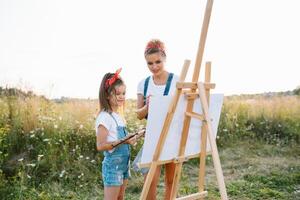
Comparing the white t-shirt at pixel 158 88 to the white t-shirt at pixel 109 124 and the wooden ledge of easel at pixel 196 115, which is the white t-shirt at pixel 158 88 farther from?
the white t-shirt at pixel 109 124

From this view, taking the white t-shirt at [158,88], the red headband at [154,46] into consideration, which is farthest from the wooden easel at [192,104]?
the red headband at [154,46]

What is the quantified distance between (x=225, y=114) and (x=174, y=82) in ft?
14.1

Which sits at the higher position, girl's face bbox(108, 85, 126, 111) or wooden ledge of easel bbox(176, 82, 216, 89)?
wooden ledge of easel bbox(176, 82, 216, 89)

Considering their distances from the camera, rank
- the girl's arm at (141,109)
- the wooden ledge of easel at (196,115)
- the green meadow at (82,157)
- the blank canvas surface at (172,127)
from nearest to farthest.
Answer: the blank canvas surface at (172,127)
the wooden ledge of easel at (196,115)
the girl's arm at (141,109)
the green meadow at (82,157)

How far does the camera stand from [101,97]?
10.2 feet

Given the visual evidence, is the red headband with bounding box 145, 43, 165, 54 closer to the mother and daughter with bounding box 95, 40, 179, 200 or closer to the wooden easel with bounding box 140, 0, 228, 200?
the mother and daughter with bounding box 95, 40, 179, 200

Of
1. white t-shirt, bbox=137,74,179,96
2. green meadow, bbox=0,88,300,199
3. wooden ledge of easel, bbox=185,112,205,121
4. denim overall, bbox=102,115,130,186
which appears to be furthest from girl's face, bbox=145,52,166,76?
green meadow, bbox=0,88,300,199

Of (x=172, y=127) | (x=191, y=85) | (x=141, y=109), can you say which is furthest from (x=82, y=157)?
(x=191, y=85)

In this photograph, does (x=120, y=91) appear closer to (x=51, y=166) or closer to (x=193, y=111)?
(x=193, y=111)

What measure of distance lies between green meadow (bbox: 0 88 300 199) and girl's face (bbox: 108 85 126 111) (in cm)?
201

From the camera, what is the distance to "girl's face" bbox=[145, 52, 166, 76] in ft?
10.7

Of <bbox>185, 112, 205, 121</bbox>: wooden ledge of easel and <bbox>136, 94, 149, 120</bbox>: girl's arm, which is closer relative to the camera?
<bbox>185, 112, 205, 121</bbox>: wooden ledge of easel

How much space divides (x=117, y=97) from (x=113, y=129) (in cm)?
21

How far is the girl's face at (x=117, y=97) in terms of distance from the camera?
123 inches
